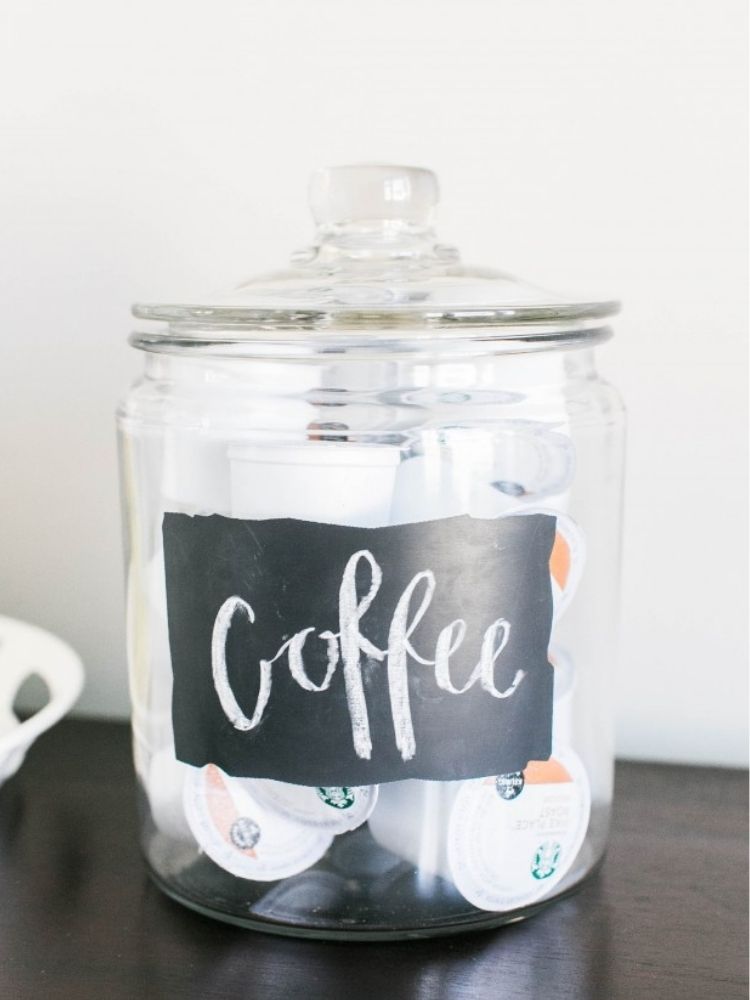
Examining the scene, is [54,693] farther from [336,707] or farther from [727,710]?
[727,710]

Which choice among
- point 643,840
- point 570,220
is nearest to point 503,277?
point 570,220

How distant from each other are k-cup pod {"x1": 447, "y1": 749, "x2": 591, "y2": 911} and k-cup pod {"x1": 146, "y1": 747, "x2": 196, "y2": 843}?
133 mm

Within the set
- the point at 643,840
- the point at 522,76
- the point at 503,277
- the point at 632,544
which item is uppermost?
the point at 522,76

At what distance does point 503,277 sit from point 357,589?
180 millimetres

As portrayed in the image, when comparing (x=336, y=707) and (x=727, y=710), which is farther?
(x=727, y=710)

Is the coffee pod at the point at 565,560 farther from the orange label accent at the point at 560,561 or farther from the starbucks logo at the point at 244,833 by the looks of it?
the starbucks logo at the point at 244,833

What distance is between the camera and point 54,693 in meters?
0.68

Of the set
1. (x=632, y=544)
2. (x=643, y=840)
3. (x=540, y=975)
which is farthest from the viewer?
(x=632, y=544)

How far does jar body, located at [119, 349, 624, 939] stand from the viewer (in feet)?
1.63

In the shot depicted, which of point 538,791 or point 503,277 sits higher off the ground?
point 503,277

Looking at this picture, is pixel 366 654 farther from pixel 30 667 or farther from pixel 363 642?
pixel 30 667

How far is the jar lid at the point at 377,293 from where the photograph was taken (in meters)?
0.49

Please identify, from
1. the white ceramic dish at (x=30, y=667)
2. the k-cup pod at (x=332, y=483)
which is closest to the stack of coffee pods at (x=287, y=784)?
the k-cup pod at (x=332, y=483)

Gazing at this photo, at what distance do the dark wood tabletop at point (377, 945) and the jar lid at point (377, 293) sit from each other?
0.27m
